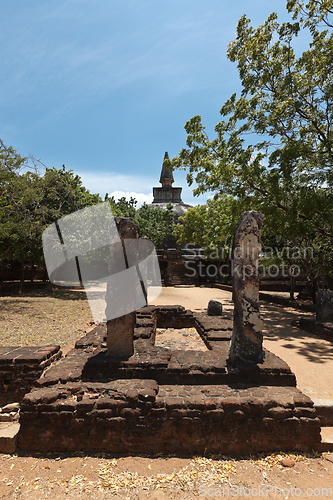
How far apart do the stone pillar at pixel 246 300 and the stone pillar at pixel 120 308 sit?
1.60m

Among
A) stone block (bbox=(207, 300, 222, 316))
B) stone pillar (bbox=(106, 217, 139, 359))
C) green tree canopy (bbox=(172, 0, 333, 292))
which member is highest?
green tree canopy (bbox=(172, 0, 333, 292))

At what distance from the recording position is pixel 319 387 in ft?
16.1

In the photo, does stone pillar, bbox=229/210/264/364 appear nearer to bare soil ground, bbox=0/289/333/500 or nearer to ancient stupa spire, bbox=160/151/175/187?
bare soil ground, bbox=0/289/333/500

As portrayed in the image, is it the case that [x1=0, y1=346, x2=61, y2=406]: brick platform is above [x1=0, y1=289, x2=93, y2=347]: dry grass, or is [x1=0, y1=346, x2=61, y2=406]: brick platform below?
above

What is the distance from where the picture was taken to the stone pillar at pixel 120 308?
14.9 ft

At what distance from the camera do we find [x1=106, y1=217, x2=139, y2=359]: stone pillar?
14.9 feet

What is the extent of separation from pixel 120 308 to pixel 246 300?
76.4 inches

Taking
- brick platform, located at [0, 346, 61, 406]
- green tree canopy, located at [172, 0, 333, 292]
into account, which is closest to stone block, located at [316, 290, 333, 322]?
green tree canopy, located at [172, 0, 333, 292]

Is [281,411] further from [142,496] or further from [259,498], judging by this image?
[142,496]

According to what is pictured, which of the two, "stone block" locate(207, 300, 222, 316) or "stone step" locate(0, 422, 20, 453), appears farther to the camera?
"stone block" locate(207, 300, 222, 316)

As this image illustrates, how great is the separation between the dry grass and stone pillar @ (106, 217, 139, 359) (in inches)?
121

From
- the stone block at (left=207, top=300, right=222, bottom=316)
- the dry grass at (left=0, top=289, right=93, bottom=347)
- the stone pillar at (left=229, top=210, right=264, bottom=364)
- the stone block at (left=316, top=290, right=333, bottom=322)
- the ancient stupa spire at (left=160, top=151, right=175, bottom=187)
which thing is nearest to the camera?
the stone pillar at (left=229, top=210, right=264, bottom=364)

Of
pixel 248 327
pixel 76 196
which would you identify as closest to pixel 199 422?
pixel 248 327

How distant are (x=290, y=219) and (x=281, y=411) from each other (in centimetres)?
780
